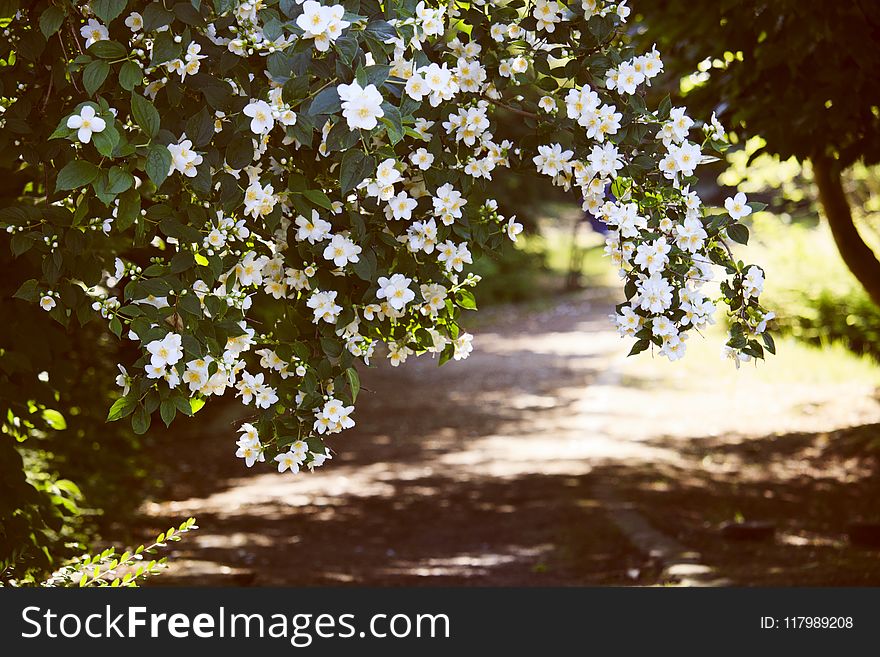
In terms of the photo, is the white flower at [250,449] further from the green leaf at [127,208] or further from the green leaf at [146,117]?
the green leaf at [146,117]

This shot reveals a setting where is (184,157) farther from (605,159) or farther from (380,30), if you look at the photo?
(605,159)

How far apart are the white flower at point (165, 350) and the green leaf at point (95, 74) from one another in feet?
1.80

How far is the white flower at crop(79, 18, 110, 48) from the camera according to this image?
7.95ft

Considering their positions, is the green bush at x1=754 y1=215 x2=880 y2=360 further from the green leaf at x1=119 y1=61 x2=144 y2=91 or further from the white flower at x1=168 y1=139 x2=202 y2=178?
the green leaf at x1=119 y1=61 x2=144 y2=91

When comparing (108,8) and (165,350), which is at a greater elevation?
(108,8)

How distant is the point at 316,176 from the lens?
9.02 ft

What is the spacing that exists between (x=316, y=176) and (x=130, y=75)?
0.67 metres

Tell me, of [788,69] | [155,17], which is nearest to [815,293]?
[788,69]

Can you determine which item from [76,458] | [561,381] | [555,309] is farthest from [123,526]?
[555,309]

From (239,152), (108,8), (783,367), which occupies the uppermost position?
(108,8)

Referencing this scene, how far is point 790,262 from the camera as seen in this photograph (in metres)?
17.6

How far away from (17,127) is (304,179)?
2.33 feet

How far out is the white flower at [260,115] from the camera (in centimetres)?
227

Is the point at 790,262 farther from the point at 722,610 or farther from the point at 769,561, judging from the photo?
the point at 722,610
